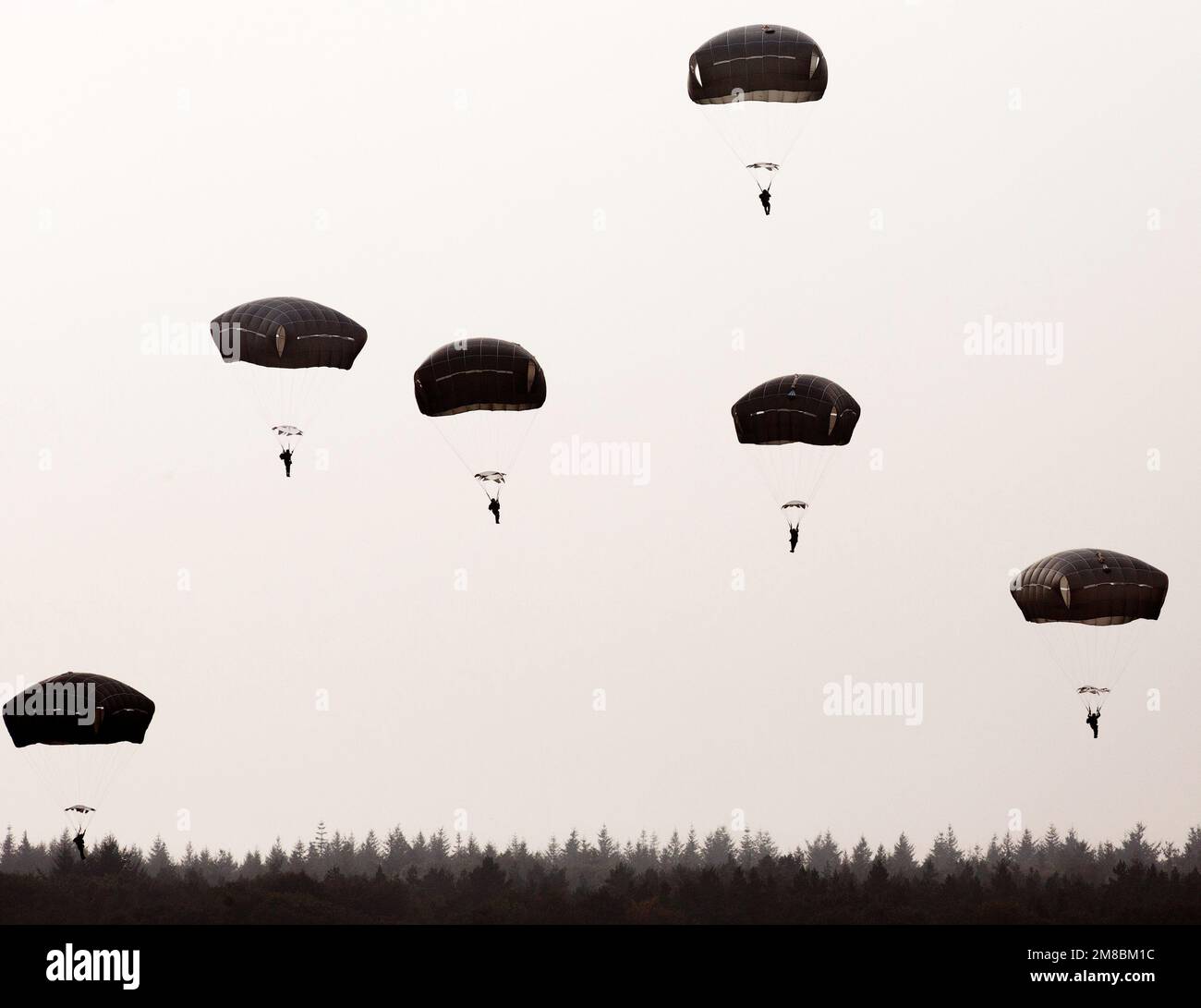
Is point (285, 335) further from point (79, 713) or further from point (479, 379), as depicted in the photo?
point (79, 713)

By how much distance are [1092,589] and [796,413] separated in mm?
9773

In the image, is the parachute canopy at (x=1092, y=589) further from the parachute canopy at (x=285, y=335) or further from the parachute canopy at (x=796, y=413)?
the parachute canopy at (x=285, y=335)

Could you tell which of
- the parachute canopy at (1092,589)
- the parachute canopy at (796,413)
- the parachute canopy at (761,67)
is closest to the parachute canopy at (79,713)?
the parachute canopy at (796,413)

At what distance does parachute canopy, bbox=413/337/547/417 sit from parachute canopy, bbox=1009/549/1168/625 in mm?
14744

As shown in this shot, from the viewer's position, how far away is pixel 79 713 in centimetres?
5712

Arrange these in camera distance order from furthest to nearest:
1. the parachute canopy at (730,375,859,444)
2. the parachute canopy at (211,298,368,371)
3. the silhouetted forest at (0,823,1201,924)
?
the silhouetted forest at (0,823,1201,924) < the parachute canopy at (730,375,859,444) < the parachute canopy at (211,298,368,371)

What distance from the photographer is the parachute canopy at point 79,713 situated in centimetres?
5716

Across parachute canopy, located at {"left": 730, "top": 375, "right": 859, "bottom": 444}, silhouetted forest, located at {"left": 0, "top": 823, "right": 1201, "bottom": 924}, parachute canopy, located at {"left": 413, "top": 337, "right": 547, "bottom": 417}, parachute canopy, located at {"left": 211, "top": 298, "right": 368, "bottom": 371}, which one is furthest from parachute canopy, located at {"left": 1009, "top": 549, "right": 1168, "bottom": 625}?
silhouetted forest, located at {"left": 0, "top": 823, "right": 1201, "bottom": 924}

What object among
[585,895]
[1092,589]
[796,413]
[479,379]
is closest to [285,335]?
[479,379]

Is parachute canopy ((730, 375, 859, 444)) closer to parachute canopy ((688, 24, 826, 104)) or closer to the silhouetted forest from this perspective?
parachute canopy ((688, 24, 826, 104))

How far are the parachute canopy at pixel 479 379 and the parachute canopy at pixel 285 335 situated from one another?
2.59 metres

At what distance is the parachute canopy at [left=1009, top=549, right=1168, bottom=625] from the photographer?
5294 centimetres
